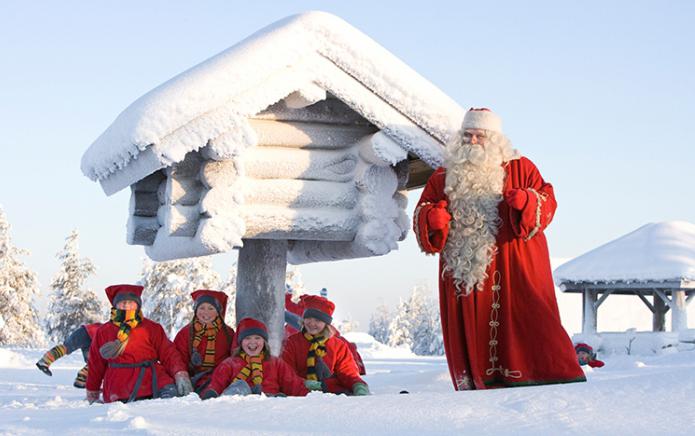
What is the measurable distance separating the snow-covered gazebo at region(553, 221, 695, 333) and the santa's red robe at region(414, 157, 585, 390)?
16108mm

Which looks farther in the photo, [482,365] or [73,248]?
[73,248]

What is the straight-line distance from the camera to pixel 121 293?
7.21 m

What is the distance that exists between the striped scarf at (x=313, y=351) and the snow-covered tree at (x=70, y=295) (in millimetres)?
27467

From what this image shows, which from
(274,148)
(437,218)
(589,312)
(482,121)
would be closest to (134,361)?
(274,148)

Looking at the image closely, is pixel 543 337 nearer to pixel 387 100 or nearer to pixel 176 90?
pixel 387 100

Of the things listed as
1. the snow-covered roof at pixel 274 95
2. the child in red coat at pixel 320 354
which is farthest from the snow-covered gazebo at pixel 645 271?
the snow-covered roof at pixel 274 95

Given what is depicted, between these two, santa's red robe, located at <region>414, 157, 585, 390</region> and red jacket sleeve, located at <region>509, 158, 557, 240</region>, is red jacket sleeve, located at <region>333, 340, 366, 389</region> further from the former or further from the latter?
red jacket sleeve, located at <region>509, 158, 557, 240</region>

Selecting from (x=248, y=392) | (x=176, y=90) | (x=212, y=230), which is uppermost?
(x=176, y=90)

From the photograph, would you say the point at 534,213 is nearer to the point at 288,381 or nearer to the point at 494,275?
the point at 494,275

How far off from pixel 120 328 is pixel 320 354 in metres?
1.50

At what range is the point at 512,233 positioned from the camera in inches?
249

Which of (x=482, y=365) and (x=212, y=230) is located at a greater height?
(x=212, y=230)

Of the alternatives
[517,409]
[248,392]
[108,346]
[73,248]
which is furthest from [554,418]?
[73,248]

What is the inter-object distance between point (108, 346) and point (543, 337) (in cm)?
314
